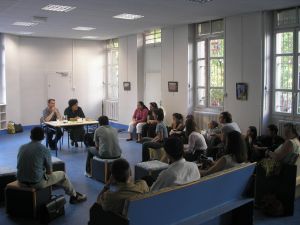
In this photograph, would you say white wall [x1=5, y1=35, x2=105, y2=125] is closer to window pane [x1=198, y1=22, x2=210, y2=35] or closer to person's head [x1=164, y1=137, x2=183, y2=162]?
window pane [x1=198, y1=22, x2=210, y2=35]

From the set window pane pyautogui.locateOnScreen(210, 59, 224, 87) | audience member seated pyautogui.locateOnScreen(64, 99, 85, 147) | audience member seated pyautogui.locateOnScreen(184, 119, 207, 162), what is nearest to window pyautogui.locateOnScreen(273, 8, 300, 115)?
window pane pyautogui.locateOnScreen(210, 59, 224, 87)

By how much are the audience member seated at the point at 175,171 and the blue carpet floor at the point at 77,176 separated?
1489 mm

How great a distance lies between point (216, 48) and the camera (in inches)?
374

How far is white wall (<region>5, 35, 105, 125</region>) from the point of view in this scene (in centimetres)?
1257

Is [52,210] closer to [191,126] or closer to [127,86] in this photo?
[191,126]

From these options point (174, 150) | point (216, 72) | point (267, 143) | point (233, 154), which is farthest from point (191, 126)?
point (216, 72)

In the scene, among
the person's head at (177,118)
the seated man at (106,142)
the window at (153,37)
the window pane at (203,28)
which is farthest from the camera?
the window at (153,37)

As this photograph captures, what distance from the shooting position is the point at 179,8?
25.2 feet

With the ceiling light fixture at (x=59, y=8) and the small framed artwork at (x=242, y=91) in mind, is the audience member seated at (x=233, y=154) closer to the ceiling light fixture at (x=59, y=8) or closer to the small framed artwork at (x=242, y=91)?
the small framed artwork at (x=242, y=91)

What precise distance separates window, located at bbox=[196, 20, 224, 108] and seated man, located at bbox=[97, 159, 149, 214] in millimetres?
6321

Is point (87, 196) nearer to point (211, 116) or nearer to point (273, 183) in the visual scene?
point (273, 183)

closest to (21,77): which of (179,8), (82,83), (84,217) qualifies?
(82,83)

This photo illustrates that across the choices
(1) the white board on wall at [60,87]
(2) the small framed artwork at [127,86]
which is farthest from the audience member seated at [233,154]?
(1) the white board on wall at [60,87]

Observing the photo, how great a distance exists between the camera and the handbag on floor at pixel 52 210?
15.3 feet
